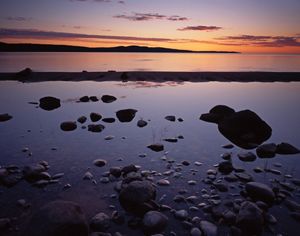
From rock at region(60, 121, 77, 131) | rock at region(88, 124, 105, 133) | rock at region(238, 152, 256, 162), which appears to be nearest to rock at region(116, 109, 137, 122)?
rock at region(88, 124, 105, 133)

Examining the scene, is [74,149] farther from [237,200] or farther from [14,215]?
[237,200]

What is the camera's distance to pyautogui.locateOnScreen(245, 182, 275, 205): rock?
190 inches

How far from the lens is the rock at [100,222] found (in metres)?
4.07

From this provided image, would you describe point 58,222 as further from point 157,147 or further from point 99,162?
point 157,147

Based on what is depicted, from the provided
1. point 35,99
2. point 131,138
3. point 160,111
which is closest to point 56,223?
point 131,138

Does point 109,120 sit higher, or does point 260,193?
point 109,120

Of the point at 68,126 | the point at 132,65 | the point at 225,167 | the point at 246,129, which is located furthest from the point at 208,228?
the point at 132,65

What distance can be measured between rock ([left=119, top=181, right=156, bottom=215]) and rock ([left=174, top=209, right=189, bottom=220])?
42cm

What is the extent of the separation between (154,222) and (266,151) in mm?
4517

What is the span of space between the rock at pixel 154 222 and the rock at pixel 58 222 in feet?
2.88

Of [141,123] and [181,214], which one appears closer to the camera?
[181,214]

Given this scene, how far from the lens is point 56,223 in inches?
145

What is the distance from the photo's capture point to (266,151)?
7.35m

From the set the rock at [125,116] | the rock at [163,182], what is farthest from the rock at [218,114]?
the rock at [163,182]
